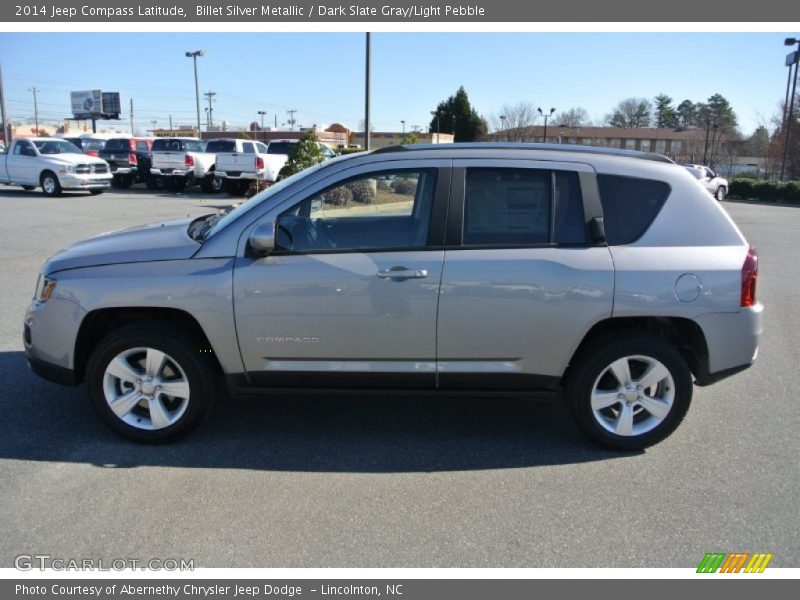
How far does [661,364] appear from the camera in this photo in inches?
158

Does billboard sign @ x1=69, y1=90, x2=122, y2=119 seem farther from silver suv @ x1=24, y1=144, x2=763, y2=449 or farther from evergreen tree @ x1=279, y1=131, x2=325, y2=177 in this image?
silver suv @ x1=24, y1=144, x2=763, y2=449

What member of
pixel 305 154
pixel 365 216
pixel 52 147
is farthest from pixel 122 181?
pixel 365 216

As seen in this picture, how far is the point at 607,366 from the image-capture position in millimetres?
3990

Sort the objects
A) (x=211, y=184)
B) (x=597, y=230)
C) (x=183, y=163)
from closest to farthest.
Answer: (x=597, y=230) → (x=183, y=163) → (x=211, y=184)

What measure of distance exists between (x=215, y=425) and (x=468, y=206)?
7.61 ft

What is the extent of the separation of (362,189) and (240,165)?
1944 centimetres

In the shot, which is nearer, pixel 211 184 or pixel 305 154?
pixel 305 154

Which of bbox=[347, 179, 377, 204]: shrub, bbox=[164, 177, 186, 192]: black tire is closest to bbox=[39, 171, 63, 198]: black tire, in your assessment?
bbox=[164, 177, 186, 192]: black tire

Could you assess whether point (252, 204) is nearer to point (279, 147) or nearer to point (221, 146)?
point (221, 146)

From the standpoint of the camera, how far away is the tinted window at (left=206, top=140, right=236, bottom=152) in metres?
23.0

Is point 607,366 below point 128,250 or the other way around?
below

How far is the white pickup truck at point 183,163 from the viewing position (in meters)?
23.8

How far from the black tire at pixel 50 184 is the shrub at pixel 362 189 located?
20.5 m

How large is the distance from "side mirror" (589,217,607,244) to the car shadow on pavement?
113 cm
